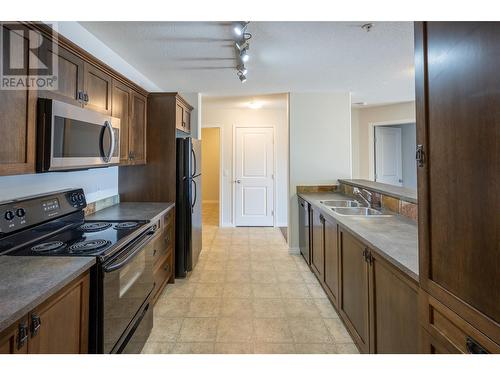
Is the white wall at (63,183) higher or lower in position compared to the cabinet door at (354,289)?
higher

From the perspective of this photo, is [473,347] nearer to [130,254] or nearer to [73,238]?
[130,254]

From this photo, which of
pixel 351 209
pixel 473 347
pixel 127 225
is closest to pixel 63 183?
pixel 127 225

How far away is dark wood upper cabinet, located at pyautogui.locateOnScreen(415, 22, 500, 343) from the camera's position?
0.68 m

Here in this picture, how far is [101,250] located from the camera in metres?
1.42

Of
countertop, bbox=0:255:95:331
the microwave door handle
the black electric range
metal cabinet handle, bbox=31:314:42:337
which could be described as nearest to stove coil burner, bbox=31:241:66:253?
the black electric range

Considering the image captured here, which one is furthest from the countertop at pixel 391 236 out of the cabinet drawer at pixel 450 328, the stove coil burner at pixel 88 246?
the stove coil burner at pixel 88 246

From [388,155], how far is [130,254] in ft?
17.9

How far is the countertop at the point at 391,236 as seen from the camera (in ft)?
4.18

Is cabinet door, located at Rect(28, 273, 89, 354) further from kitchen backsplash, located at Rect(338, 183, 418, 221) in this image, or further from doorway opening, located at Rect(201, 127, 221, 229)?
doorway opening, located at Rect(201, 127, 221, 229)

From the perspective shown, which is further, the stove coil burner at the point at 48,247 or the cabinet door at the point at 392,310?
the stove coil burner at the point at 48,247

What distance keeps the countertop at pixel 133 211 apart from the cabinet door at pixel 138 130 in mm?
451

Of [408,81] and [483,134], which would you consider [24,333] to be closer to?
[483,134]

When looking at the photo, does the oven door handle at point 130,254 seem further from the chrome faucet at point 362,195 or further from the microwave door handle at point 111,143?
the chrome faucet at point 362,195

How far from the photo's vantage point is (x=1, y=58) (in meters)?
1.19
